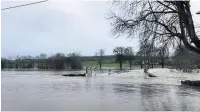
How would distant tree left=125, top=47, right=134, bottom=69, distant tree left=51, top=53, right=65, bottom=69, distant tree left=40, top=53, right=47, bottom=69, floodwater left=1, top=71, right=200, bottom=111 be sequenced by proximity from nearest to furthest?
1. floodwater left=1, top=71, right=200, bottom=111
2. distant tree left=51, top=53, right=65, bottom=69
3. distant tree left=125, top=47, right=134, bottom=69
4. distant tree left=40, top=53, right=47, bottom=69

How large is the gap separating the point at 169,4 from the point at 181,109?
4.80 meters

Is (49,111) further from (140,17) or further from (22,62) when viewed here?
(22,62)

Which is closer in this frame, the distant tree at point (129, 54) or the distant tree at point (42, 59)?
the distant tree at point (129, 54)

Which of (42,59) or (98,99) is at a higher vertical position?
(42,59)

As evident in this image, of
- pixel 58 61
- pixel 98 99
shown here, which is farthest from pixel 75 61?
pixel 98 99

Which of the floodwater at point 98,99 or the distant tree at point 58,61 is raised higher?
the distant tree at point 58,61

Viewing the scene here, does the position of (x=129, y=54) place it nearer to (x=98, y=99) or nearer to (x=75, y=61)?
(x=75, y=61)

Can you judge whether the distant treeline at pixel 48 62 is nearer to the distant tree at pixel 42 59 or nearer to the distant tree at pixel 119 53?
the distant tree at pixel 42 59

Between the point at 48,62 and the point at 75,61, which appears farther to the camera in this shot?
the point at 48,62

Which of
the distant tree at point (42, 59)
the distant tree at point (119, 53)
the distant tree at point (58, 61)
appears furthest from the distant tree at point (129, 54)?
the distant tree at point (42, 59)

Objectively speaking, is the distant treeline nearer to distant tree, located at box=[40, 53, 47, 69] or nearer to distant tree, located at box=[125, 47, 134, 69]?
distant tree, located at box=[40, 53, 47, 69]

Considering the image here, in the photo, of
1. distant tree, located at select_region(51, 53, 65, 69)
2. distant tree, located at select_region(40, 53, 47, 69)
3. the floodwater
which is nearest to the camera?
the floodwater

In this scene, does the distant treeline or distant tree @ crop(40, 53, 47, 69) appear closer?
the distant treeline

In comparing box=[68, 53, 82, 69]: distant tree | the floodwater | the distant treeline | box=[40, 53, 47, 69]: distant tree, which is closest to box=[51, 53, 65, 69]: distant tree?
the distant treeline
